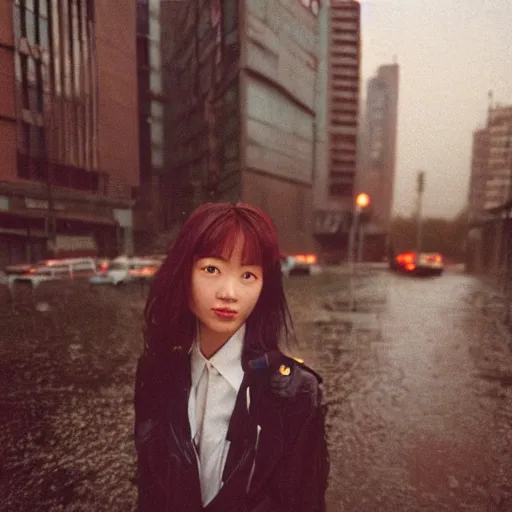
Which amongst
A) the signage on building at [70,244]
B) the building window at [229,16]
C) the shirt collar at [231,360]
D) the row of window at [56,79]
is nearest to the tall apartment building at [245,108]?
the building window at [229,16]

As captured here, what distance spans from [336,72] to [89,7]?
1.15 meters

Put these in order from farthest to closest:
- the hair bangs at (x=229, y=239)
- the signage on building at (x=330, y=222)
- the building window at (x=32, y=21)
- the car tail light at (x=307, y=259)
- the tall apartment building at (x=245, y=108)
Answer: the car tail light at (x=307, y=259) < the signage on building at (x=330, y=222) < the tall apartment building at (x=245, y=108) < the building window at (x=32, y=21) < the hair bangs at (x=229, y=239)

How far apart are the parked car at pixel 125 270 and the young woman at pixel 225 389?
1.00 meters

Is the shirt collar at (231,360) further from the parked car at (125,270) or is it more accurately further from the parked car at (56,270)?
the parked car at (56,270)

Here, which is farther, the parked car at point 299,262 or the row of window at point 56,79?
the parked car at point 299,262

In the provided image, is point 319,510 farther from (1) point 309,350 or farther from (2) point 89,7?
(1) point 309,350

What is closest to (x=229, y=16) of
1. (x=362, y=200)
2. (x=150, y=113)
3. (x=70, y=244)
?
(x=150, y=113)

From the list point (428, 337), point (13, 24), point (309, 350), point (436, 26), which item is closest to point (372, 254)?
→ point (436, 26)

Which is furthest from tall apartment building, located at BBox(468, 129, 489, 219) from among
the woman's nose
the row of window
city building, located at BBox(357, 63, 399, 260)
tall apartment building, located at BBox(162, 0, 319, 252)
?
the row of window

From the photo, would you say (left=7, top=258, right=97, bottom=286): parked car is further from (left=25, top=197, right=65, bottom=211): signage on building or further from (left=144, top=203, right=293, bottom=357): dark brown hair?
(left=144, top=203, right=293, bottom=357): dark brown hair

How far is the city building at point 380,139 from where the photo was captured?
74.9 inches

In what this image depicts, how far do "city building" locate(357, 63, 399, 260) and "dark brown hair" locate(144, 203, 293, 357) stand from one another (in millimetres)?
977

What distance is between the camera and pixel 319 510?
1172mm

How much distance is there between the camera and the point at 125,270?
2330 mm
